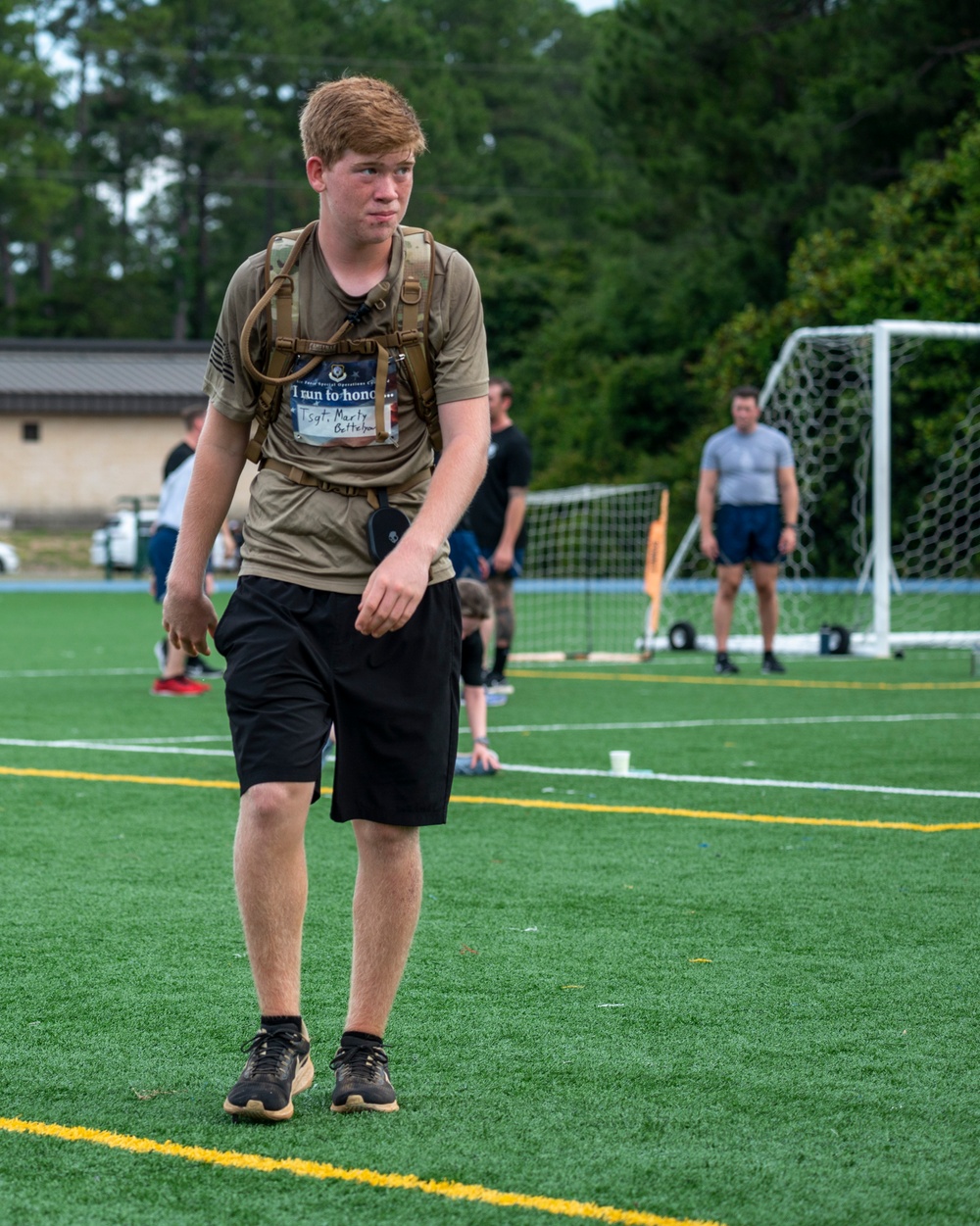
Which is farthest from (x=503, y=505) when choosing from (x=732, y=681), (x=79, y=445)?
(x=79, y=445)

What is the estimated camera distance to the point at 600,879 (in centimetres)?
582

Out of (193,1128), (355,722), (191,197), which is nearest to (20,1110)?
(193,1128)

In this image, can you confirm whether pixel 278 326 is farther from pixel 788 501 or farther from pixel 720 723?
pixel 788 501

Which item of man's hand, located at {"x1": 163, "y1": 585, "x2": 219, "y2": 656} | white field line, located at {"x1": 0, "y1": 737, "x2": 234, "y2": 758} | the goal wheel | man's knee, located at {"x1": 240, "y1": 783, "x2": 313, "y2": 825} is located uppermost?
man's hand, located at {"x1": 163, "y1": 585, "x2": 219, "y2": 656}

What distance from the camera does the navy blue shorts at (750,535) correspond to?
45.1ft

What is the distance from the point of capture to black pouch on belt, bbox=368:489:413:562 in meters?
3.49

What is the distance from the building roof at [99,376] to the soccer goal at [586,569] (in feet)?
68.4

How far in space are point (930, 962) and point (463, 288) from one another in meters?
2.19

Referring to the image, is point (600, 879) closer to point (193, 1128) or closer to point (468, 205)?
point (193, 1128)

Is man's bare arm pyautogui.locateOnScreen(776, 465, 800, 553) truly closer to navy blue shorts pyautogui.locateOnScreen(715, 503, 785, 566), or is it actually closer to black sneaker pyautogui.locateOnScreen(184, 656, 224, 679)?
navy blue shorts pyautogui.locateOnScreen(715, 503, 785, 566)

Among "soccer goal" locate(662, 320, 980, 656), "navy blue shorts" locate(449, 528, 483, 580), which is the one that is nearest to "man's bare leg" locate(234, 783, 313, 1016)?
"navy blue shorts" locate(449, 528, 483, 580)

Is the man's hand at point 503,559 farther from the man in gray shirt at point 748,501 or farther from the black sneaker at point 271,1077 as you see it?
the black sneaker at point 271,1077

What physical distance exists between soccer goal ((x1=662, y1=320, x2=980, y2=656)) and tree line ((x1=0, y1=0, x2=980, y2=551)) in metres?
0.48

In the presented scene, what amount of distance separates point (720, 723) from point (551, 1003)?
632 cm
